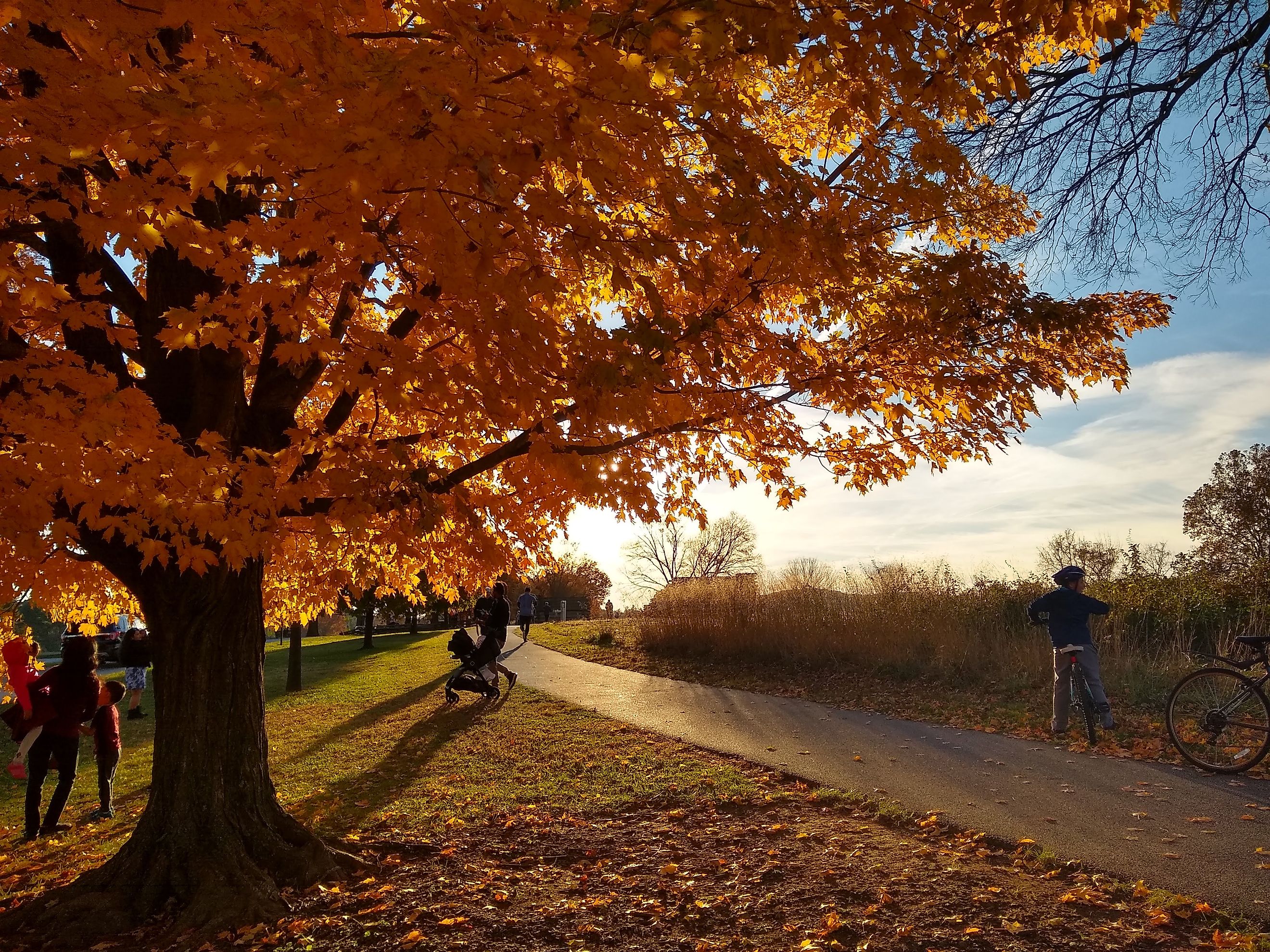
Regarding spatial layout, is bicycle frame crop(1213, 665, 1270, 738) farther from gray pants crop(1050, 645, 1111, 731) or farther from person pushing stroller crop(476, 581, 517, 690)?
person pushing stroller crop(476, 581, 517, 690)

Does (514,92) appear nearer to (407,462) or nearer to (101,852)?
(407,462)

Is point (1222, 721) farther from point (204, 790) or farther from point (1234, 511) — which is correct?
point (1234, 511)

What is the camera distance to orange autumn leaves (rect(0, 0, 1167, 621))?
3314 mm

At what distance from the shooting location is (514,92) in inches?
135

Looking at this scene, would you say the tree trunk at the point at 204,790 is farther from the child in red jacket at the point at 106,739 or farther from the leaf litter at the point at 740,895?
the child in red jacket at the point at 106,739

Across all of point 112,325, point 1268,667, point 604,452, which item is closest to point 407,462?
point 604,452

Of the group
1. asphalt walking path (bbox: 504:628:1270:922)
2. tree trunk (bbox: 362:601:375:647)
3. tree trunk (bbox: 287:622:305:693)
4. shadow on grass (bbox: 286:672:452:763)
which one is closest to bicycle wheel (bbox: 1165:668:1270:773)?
asphalt walking path (bbox: 504:628:1270:922)

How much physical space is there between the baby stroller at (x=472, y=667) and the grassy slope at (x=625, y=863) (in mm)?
2562

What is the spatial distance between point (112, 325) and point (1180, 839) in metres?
7.82

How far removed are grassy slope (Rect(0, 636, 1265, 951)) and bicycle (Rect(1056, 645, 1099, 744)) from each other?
326cm

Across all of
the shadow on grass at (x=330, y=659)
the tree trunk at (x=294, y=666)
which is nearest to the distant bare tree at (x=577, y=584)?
the shadow on grass at (x=330, y=659)

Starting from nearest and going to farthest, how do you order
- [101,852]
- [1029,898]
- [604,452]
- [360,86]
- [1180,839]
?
1. [360,86]
2. [1029,898]
3. [604,452]
4. [1180,839]
5. [101,852]

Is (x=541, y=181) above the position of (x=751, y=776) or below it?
above

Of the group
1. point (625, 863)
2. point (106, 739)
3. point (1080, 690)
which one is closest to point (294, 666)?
point (106, 739)
